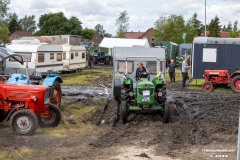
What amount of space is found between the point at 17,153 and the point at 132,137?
2595mm

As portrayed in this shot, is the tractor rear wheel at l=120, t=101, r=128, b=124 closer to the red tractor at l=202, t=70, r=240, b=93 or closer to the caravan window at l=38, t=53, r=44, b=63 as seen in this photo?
the red tractor at l=202, t=70, r=240, b=93

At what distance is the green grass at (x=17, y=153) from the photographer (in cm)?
750

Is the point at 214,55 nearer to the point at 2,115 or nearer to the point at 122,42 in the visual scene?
the point at 2,115

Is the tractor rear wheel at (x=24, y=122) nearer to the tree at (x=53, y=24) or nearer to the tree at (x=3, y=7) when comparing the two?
the tree at (x=3, y=7)

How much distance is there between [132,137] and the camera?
9.26 m

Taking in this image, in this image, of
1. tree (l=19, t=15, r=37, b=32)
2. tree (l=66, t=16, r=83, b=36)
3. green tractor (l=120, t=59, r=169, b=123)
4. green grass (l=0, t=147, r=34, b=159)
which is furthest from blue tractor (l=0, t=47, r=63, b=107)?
tree (l=19, t=15, r=37, b=32)

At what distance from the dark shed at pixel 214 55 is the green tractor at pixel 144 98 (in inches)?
417

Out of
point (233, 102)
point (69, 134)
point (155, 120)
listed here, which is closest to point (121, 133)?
point (69, 134)

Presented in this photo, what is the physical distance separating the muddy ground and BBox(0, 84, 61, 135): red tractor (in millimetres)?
283

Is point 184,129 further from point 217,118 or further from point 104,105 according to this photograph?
point 104,105

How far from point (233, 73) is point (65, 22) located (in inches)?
2820

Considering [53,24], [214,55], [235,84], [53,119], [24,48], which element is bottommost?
[53,119]

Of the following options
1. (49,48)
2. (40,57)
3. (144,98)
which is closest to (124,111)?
(144,98)

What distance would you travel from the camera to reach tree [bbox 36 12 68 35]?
8825 cm
